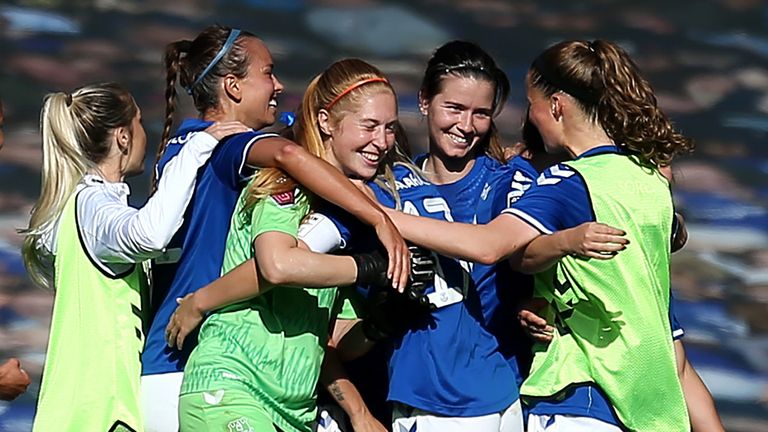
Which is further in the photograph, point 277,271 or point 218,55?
point 218,55

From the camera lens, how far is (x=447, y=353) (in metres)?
3.23

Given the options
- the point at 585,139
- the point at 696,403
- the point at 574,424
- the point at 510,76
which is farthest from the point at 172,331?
the point at 510,76

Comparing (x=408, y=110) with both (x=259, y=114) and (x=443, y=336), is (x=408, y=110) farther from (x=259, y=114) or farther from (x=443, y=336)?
(x=443, y=336)

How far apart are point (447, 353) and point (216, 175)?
68 cm

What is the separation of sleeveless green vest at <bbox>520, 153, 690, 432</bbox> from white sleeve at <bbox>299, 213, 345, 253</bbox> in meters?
0.49

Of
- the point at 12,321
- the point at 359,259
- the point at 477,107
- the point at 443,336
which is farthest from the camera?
the point at 12,321

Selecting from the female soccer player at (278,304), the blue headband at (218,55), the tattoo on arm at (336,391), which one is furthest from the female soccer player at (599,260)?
the blue headband at (218,55)

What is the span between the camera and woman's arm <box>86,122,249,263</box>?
314cm

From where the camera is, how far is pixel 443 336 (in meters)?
3.24

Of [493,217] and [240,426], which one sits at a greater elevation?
[493,217]

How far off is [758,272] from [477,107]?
1.69 meters

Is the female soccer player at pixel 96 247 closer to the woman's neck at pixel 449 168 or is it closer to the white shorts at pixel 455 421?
the woman's neck at pixel 449 168

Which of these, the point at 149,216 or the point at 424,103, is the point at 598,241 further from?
the point at 149,216

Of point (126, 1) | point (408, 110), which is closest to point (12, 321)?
point (126, 1)
